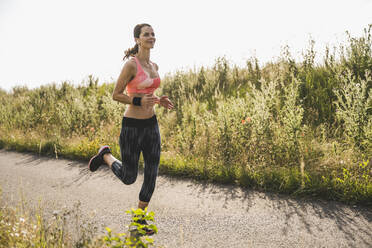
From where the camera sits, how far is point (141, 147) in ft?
11.2

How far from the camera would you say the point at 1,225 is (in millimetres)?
2961

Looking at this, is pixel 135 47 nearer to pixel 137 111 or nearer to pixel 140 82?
pixel 140 82

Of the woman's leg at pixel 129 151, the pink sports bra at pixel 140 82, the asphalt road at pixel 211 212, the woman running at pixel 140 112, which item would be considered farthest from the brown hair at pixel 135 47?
the asphalt road at pixel 211 212

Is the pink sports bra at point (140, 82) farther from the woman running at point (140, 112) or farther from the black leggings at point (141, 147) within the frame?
the black leggings at point (141, 147)

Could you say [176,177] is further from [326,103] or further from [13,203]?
[326,103]

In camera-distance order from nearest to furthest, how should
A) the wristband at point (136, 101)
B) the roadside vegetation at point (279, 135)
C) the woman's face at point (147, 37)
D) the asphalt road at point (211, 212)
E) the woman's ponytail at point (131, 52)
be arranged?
1. the asphalt road at point (211, 212)
2. the wristband at point (136, 101)
3. the woman's face at point (147, 37)
4. the woman's ponytail at point (131, 52)
5. the roadside vegetation at point (279, 135)

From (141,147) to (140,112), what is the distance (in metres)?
0.46

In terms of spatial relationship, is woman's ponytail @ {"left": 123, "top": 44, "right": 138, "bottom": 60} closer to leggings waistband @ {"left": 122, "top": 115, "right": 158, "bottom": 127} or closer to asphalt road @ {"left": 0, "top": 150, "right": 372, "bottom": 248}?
leggings waistband @ {"left": 122, "top": 115, "right": 158, "bottom": 127}

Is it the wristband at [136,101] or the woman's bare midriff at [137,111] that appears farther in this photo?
the woman's bare midriff at [137,111]

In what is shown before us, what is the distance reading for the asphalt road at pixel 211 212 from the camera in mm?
3070

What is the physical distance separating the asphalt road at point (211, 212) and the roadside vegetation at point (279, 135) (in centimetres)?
35

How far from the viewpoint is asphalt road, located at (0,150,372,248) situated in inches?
121

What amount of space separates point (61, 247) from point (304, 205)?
3.18 metres

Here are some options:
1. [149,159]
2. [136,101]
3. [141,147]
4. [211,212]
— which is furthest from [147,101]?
Answer: [211,212]
